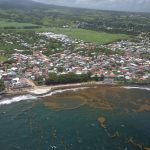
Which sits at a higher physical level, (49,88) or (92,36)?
(49,88)

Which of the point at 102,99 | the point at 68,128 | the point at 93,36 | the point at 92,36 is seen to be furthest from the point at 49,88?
the point at 93,36

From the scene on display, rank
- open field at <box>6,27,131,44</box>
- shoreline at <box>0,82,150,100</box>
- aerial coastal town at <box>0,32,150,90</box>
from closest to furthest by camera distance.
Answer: shoreline at <box>0,82,150,100</box> < aerial coastal town at <box>0,32,150,90</box> < open field at <box>6,27,131,44</box>

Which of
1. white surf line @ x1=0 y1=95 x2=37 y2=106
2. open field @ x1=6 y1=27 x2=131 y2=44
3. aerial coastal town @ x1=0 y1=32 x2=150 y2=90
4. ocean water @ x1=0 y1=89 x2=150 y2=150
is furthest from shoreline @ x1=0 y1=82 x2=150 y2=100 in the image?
open field @ x1=6 y1=27 x2=131 y2=44

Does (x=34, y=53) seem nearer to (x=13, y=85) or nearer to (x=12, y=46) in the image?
(x=12, y=46)

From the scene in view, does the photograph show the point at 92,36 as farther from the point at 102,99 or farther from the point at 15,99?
the point at 15,99

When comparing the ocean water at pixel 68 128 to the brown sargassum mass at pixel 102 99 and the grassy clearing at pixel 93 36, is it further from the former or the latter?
the grassy clearing at pixel 93 36

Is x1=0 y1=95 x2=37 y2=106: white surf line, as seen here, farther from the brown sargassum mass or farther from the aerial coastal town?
the aerial coastal town
